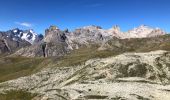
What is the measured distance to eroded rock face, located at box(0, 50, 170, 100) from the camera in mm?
92312

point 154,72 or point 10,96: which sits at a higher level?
point 154,72

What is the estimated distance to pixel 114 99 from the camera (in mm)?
85688

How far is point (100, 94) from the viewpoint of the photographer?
92.4 metres

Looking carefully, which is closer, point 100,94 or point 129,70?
point 100,94

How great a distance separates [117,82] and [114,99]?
73.0 feet

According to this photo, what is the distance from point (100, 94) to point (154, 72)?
3359 centimetres

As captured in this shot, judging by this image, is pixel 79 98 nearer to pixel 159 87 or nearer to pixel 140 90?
pixel 140 90

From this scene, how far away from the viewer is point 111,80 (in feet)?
368

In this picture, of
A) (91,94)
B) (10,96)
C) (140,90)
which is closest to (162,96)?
(140,90)

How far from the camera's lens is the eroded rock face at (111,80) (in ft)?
303

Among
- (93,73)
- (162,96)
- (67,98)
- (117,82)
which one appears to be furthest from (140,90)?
(93,73)

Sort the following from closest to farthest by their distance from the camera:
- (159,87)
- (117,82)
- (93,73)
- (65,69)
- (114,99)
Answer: (114,99), (159,87), (117,82), (93,73), (65,69)

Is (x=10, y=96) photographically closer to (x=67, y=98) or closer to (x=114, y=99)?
(x=67, y=98)

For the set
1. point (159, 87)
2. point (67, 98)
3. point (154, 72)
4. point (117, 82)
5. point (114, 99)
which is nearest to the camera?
point (114, 99)
